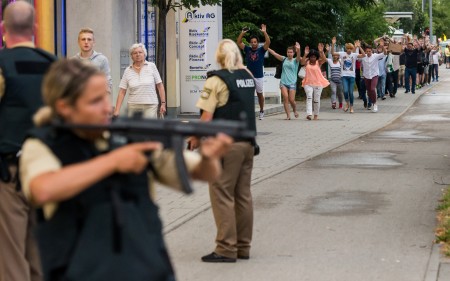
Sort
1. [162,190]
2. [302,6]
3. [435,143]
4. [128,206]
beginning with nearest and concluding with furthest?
1. [128,206]
2. [162,190]
3. [435,143]
4. [302,6]

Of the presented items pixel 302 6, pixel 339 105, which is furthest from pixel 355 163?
pixel 302 6

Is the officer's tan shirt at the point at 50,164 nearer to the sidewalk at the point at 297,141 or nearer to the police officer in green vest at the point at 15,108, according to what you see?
the police officer in green vest at the point at 15,108

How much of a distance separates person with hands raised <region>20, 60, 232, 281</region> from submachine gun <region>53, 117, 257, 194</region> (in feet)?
0.11

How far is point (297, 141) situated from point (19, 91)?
44.9ft

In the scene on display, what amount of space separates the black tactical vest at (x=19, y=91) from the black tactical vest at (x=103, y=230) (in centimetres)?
254

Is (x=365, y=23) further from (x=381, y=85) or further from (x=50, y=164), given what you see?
(x=50, y=164)

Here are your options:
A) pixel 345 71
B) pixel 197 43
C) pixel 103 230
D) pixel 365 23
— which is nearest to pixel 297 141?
pixel 197 43

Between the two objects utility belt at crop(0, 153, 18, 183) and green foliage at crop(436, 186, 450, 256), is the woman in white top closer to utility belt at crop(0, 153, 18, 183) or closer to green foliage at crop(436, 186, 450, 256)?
green foliage at crop(436, 186, 450, 256)

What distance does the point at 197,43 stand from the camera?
25.3 meters

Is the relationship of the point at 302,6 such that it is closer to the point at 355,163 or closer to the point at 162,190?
the point at 355,163

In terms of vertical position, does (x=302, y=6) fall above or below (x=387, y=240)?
above

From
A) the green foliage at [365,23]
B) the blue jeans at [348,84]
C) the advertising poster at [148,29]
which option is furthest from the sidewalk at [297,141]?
the green foliage at [365,23]

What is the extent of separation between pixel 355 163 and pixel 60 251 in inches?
491

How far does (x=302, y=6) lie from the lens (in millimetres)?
36125
